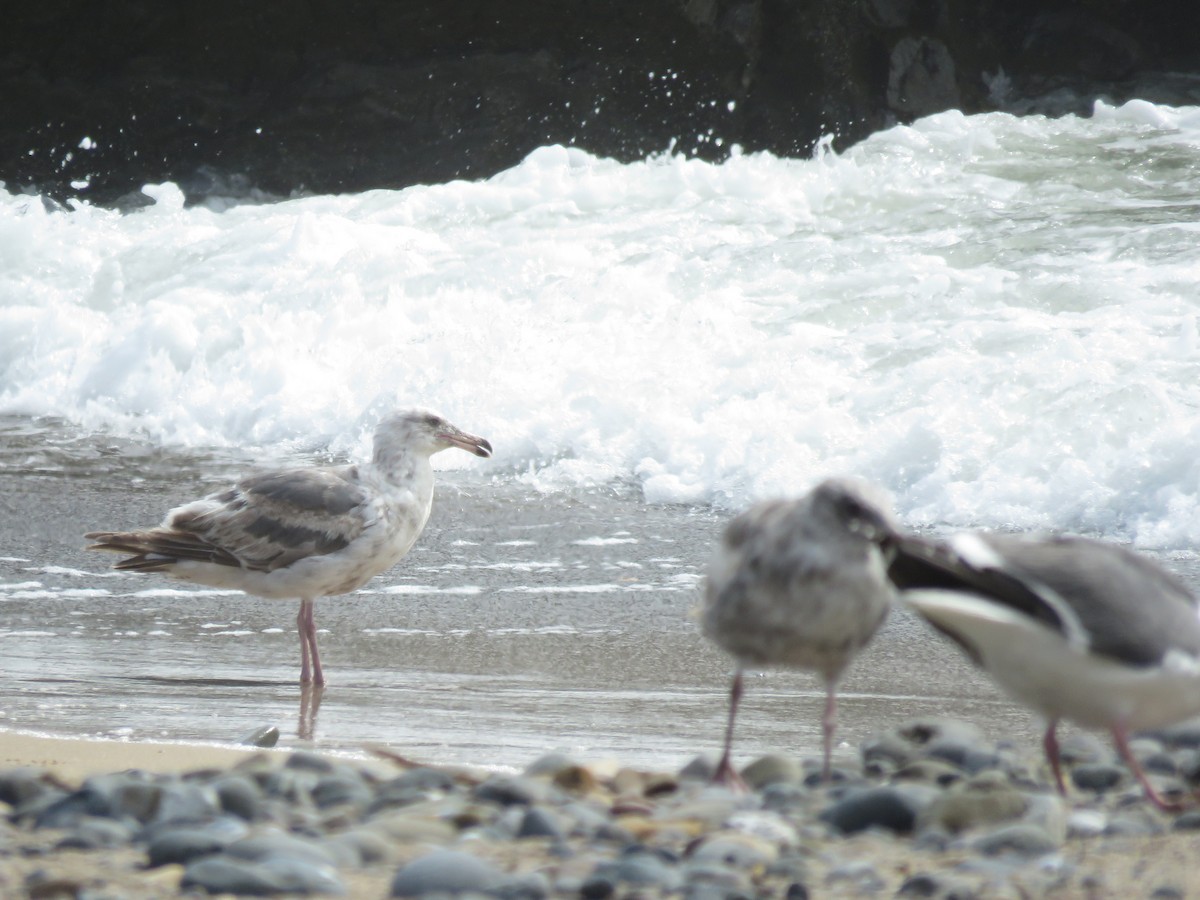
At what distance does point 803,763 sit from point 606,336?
6124mm

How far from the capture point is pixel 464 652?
5535 millimetres

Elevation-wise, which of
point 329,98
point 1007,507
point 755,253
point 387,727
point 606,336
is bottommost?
point 387,727

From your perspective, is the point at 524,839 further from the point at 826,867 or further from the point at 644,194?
the point at 644,194

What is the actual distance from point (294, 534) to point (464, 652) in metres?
0.78

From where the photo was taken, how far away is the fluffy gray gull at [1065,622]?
2932 millimetres

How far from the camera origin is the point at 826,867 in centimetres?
285

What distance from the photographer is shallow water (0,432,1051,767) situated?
4.55m

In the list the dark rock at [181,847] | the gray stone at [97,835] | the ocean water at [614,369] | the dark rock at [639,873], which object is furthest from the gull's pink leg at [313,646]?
the dark rock at [639,873]

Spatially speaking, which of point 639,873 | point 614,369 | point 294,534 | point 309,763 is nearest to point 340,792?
point 309,763

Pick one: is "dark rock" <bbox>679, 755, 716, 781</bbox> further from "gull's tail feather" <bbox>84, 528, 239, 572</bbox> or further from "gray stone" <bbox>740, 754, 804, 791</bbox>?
"gull's tail feather" <bbox>84, 528, 239, 572</bbox>

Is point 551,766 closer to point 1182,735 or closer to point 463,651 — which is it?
point 1182,735

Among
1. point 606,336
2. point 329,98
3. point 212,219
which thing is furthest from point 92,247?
point 606,336

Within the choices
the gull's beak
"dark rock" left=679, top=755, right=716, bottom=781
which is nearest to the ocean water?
the gull's beak

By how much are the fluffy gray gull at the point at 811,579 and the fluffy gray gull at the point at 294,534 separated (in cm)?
258
